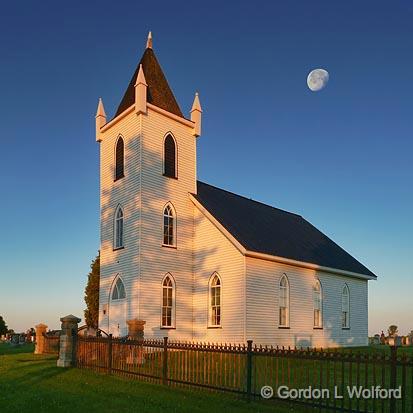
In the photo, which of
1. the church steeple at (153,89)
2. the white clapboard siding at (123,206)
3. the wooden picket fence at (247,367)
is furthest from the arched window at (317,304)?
the church steeple at (153,89)

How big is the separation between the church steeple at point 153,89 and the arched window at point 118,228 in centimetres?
498

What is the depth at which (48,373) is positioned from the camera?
54.3ft

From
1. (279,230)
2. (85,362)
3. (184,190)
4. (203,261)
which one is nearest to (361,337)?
(279,230)

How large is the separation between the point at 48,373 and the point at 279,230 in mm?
16000

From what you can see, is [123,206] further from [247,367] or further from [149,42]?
[247,367]

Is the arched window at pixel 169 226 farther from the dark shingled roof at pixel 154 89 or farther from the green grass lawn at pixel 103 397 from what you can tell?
the green grass lawn at pixel 103 397

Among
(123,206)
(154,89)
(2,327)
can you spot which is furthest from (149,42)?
(2,327)

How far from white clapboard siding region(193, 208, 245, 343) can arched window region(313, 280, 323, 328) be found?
20.6ft

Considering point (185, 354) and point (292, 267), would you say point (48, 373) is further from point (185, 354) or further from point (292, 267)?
point (292, 267)

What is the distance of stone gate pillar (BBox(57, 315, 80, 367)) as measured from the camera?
60.5 ft

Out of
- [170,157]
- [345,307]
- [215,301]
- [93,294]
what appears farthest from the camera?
[93,294]

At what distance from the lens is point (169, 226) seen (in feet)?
79.0

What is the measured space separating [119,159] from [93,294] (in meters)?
18.4

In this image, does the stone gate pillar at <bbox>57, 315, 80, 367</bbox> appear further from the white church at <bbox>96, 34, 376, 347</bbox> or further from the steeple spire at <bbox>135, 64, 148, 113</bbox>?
the steeple spire at <bbox>135, 64, 148, 113</bbox>
